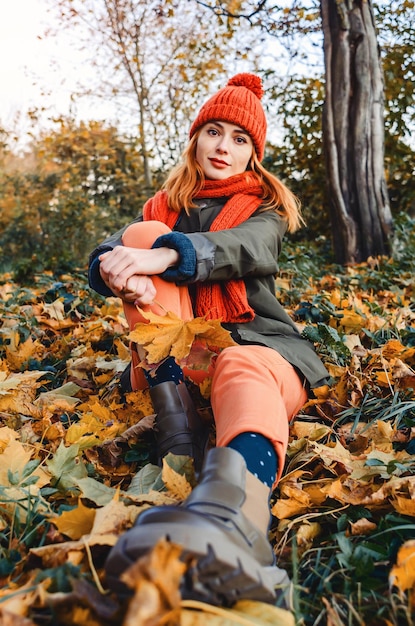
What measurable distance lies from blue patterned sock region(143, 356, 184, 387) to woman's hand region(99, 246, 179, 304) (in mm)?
203

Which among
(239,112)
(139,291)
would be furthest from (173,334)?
(239,112)

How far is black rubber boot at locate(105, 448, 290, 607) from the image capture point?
0.73 metres

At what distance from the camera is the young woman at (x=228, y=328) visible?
2.54 ft

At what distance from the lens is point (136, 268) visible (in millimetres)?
1436

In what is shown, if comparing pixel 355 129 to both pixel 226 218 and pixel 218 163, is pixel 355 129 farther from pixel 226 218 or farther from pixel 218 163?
pixel 226 218

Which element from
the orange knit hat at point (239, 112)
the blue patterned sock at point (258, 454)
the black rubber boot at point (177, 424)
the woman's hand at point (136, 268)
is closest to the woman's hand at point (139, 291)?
the woman's hand at point (136, 268)

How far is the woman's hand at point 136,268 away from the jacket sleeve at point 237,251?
0.09 metres

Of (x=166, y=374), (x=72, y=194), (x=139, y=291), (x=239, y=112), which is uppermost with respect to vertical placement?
(x=239, y=112)

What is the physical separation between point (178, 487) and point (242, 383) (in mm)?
281

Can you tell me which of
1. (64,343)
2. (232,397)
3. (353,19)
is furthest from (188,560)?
(353,19)

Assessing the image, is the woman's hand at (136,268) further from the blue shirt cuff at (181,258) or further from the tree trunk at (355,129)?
the tree trunk at (355,129)

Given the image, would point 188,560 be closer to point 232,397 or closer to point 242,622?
point 242,622

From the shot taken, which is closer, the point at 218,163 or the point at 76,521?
the point at 76,521

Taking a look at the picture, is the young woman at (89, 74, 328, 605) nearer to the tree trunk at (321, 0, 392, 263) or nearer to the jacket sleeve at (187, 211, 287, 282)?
the jacket sleeve at (187, 211, 287, 282)
